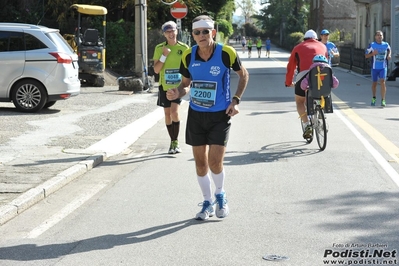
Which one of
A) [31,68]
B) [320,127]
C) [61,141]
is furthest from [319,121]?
[31,68]

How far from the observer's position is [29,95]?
17000mm

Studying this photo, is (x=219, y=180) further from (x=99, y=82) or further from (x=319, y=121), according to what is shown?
(x=99, y=82)

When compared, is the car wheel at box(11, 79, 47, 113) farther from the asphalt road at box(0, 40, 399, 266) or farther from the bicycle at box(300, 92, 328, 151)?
the bicycle at box(300, 92, 328, 151)

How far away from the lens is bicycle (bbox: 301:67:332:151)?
468 inches

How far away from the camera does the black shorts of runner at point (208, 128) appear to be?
740 cm

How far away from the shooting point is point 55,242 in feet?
22.0

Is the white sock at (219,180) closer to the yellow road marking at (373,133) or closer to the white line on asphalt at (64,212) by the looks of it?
the white line on asphalt at (64,212)

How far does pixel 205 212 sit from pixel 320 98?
5.17 meters

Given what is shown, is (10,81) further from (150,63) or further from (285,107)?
(150,63)

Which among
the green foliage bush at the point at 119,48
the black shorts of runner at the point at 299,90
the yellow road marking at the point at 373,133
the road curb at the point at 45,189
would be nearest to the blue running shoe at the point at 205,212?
the road curb at the point at 45,189

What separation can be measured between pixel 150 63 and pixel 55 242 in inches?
943

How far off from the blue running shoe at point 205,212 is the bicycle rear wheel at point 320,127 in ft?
15.3

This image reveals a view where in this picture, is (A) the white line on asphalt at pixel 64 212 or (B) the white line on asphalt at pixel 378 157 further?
(B) the white line on asphalt at pixel 378 157

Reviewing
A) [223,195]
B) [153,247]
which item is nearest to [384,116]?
[223,195]
